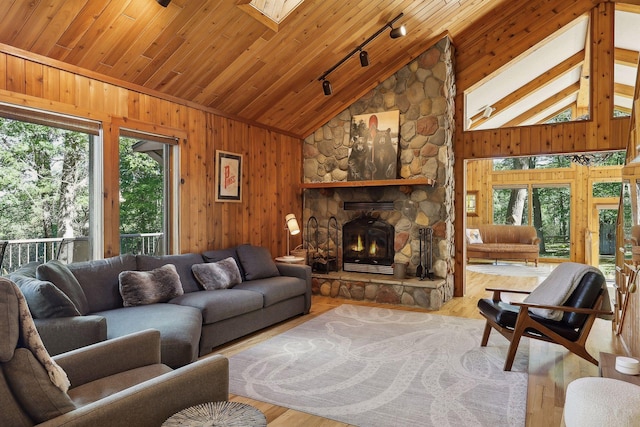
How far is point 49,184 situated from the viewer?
365 centimetres

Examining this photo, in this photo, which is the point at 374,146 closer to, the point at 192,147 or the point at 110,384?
the point at 192,147

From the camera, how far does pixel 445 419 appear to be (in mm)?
2414

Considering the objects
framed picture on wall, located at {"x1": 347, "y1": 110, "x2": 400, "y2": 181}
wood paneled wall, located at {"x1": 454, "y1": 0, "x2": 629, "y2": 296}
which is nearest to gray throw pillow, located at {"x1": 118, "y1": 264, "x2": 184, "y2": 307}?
framed picture on wall, located at {"x1": 347, "y1": 110, "x2": 400, "y2": 181}

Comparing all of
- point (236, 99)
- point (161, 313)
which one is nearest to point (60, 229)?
point (161, 313)

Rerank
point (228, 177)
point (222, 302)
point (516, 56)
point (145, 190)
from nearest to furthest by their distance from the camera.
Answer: point (222, 302), point (145, 190), point (228, 177), point (516, 56)

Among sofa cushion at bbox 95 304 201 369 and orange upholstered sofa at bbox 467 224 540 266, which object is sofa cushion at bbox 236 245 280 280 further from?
orange upholstered sofa at bbox 467 224 540 266

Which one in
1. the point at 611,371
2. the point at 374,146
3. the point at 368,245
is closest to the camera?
Answer: the point at 611,371

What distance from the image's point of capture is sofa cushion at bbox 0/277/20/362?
1.19 meters

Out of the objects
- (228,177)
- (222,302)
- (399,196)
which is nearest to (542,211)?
(399,196)

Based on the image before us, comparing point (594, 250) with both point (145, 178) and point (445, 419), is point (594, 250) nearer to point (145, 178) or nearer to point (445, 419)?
point (445, 419)

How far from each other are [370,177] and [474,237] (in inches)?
212

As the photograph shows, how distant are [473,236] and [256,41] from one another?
7.92 meters

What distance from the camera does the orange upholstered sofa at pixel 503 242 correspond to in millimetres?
9633

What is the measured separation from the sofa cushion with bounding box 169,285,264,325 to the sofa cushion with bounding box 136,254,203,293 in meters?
0.22
